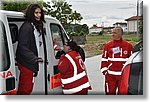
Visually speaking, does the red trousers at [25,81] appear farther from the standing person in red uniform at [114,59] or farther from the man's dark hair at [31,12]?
the standing person in red uniform at [114,59]

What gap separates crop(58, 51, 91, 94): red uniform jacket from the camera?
11.0 feet

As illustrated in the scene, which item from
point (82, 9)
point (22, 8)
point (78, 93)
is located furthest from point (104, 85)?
point (22, 8)

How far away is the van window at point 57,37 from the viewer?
11.1ft

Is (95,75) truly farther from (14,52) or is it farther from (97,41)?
(14,52)

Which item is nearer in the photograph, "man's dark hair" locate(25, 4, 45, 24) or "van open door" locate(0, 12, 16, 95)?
"van open door" locate(0, 12, 16, 95)

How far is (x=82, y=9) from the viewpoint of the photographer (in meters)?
3.35

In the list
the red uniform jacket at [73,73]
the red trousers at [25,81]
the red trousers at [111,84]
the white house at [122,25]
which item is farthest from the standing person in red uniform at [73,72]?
the white house at [122,25]

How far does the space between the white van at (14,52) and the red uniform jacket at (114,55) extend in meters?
0.36

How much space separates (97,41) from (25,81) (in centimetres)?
69

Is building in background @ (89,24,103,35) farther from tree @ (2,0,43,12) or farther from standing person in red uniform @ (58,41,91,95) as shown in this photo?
tree @ (2,0,43,12)

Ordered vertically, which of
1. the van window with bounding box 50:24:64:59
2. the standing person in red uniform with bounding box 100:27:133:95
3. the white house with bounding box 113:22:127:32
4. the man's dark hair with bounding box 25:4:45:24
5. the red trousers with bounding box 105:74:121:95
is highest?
the man's dark hair with bounding box 25:4:45:24

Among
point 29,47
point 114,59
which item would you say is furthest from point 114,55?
point 29,47

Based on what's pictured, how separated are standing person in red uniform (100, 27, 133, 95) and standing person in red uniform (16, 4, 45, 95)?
1.83 ft

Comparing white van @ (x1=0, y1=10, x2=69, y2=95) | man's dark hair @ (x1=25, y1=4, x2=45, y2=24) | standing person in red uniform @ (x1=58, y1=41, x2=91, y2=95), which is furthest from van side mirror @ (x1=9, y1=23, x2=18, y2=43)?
standing person in red uniform @ (x1=58, y1=41, x2=91, y2=95)
